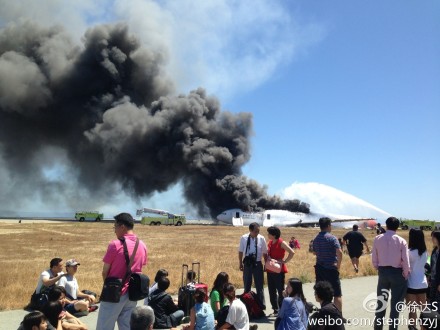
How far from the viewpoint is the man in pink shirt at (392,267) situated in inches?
226

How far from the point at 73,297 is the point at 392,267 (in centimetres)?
582

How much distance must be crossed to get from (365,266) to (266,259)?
741 cm

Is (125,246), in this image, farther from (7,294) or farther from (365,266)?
(365,266)

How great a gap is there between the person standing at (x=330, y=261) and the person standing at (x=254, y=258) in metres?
1.14

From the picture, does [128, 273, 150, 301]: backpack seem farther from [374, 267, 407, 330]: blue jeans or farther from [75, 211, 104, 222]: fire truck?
[75, 211, 104, 222]: fire truck

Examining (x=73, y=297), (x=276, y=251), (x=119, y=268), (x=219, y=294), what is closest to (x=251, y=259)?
(x=276, y=251)

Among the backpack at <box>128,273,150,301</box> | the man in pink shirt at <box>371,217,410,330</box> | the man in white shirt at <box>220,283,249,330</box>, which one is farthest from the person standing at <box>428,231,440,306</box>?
the backpack at <box>128,273,150,301</box>

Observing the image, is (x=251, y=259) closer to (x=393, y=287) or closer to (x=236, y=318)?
(x=236, y=318)

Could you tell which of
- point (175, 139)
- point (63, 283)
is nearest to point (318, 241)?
point (63, 283)

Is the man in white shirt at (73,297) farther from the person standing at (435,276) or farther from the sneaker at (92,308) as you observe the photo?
the person standing at (435,276)

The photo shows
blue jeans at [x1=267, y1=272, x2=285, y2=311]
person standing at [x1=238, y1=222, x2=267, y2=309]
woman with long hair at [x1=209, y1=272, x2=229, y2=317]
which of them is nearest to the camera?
woman with long hair at [x1=209, y1=272, x2=229, y2=317]

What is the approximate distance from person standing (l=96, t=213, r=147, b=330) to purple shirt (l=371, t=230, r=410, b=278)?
3712 millimetres

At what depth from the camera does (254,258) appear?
7.49 meters

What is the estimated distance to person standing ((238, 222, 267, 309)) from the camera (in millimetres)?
7492
